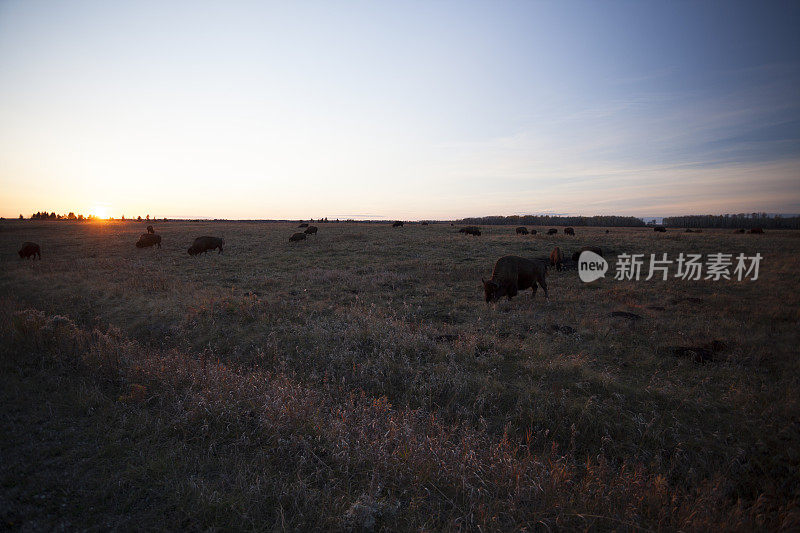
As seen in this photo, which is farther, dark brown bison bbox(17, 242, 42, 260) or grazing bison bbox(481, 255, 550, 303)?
dark brown bison bbox(17, 242, 42, 260)

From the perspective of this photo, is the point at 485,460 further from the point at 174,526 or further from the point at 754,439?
the point at 754,439

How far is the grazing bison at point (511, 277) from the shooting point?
13.2 m

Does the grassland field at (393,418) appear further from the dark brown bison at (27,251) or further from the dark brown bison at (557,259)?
the dark brown bison at (27,251)

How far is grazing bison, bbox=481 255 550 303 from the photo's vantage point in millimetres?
13164

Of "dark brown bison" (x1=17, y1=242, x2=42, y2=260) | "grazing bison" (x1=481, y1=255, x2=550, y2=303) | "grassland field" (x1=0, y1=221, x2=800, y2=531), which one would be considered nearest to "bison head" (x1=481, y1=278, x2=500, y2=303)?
"grazing bison" (x1=481, y1=255, x2=550, y2=303)

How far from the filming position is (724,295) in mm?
14047

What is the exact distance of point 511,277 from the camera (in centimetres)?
1338
